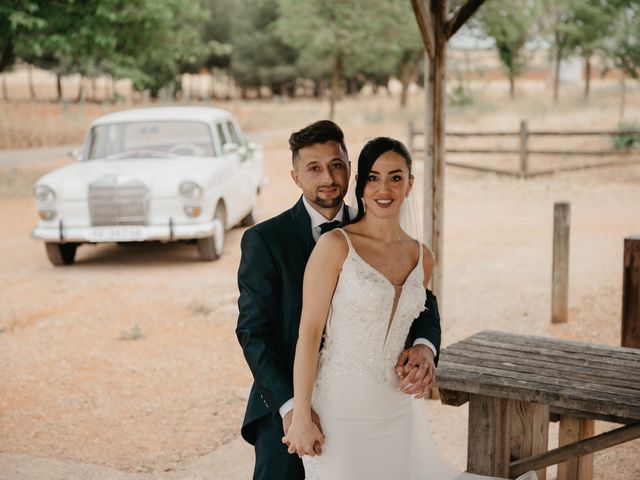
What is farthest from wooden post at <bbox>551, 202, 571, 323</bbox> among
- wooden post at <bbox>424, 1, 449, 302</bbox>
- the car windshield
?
the car windshield

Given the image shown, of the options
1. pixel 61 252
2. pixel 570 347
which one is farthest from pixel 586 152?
pixel 570 347

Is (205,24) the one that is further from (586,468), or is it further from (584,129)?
(586,468)

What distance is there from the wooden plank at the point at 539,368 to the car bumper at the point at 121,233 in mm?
6326

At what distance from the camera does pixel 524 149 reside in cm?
1850

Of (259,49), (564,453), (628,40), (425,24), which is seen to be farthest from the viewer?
(259,49)

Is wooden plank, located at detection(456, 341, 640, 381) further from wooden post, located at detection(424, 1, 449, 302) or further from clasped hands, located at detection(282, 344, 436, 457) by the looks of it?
wooden post, located at detection(424, 1, 449, 302)

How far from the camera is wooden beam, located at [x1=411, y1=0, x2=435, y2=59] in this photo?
5344mm

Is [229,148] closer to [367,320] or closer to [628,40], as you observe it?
[367,320]

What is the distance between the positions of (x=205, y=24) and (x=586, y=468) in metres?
64.2

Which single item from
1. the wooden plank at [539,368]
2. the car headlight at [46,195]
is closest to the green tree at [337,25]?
the car headlight at [46,195]

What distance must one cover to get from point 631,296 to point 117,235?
20.2 feet

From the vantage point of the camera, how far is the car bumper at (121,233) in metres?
9.86

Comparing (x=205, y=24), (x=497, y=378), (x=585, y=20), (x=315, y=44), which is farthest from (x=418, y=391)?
(x=205, y=24)

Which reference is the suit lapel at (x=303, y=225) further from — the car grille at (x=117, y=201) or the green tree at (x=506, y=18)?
the green tree at (x=506, y=18)
